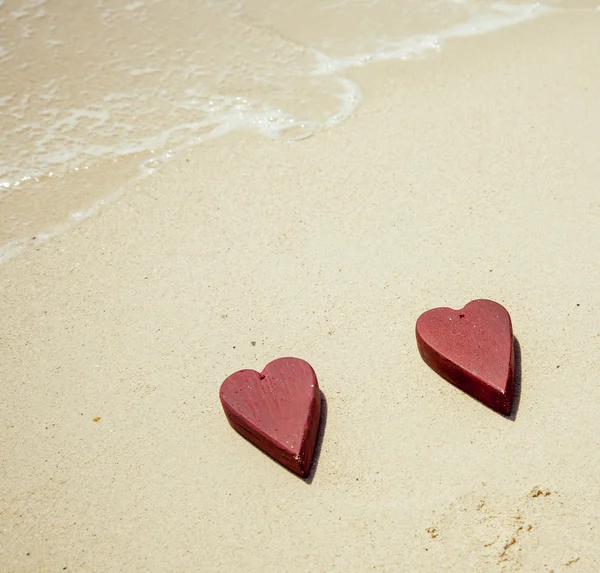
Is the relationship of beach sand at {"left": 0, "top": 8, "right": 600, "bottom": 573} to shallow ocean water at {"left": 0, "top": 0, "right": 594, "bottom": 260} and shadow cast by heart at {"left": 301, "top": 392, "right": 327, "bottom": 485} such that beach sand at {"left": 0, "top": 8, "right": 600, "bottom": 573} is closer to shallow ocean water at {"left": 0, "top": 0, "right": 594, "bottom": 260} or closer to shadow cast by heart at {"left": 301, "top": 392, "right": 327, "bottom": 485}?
shadow cast by heart at {"left": 301, "top": 392, "right": 327, "bottom": 485}

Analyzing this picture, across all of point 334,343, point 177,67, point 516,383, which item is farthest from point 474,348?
point 177,67

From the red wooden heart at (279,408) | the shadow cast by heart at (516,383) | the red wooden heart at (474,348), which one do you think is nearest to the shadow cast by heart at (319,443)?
the red wooden heart at (279,408)

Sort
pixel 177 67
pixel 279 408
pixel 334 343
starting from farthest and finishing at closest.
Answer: pixel 177 67
pixel 334 343
pixel 279 408

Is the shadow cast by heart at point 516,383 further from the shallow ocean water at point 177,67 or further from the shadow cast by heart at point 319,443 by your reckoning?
the shallow ocean water at point 177,67

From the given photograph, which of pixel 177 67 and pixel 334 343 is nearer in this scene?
pixel 334 343

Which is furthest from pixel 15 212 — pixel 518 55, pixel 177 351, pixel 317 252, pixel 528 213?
pixel 518 55

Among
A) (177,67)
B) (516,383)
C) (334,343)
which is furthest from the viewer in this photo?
(177,67)

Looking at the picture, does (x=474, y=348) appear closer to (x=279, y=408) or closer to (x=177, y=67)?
(x=279, y=408)
